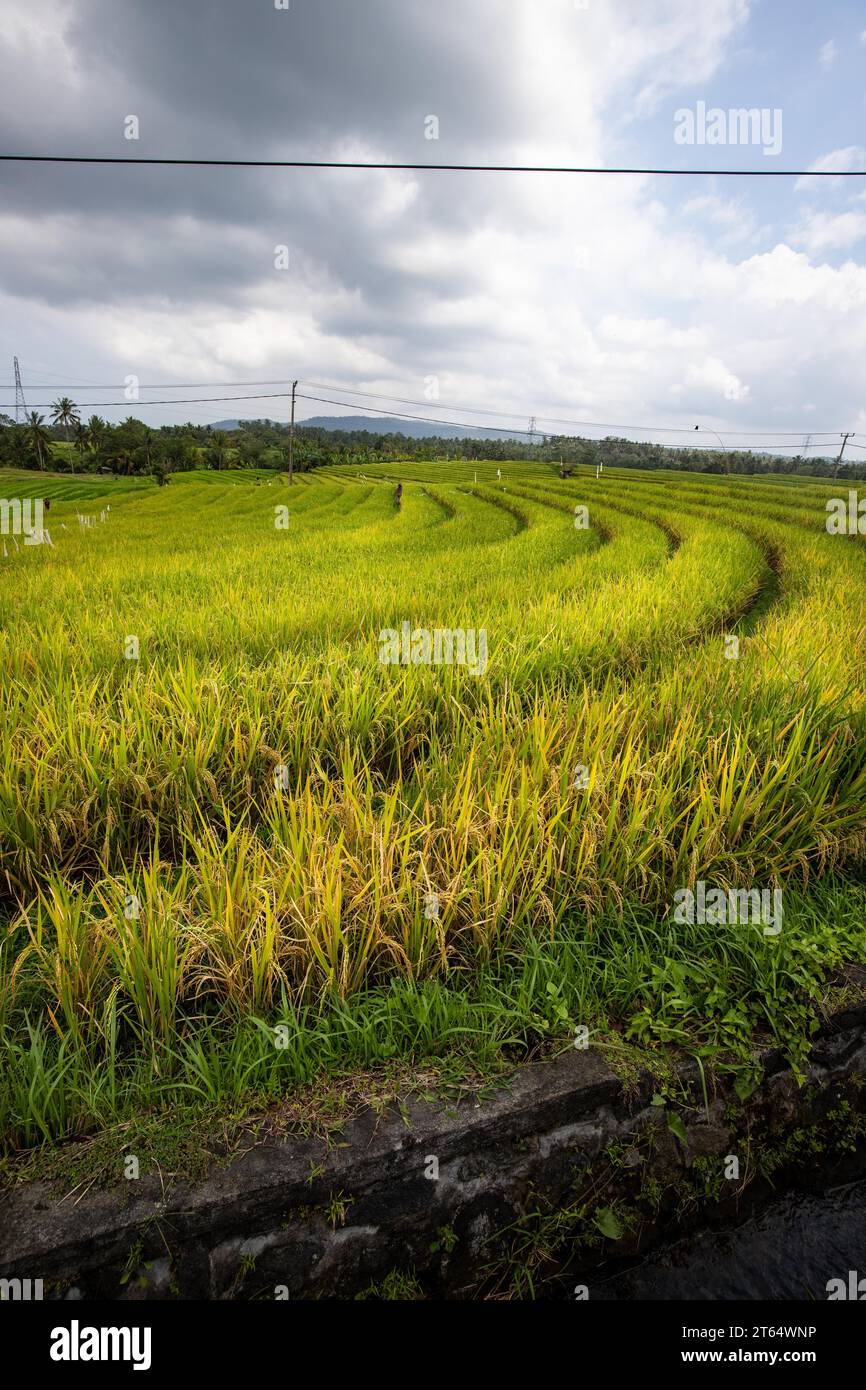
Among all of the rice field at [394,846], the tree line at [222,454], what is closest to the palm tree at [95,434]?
the tree line at [222,454]

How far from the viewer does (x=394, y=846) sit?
2.00 metres

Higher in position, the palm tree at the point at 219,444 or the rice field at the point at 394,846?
the palm tree at the point at 219,444

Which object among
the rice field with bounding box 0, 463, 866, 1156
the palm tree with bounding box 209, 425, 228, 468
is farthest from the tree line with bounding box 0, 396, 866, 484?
the rice field with bounding box 0, 463, 866, 1156

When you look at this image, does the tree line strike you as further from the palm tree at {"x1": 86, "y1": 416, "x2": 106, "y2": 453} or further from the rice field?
the rice field

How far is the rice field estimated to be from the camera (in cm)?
170

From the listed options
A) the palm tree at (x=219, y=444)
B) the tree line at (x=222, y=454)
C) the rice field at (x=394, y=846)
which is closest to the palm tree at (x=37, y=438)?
the tree line at (x=222, y=454)

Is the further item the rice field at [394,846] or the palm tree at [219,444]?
the palm tree at [219,444]

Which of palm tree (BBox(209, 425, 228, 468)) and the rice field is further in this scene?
palm tree (BBox(209, 425, 228, 468))

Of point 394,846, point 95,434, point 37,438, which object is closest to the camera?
point 394,846

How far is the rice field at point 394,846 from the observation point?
1.70 metres

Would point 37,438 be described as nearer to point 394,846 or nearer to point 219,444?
point 219,444

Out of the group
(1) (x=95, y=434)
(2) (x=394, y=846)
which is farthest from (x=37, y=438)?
(2) (x=394, y=846)

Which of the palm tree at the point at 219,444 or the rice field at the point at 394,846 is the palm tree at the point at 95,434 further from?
the rice field at the point at 394,846
